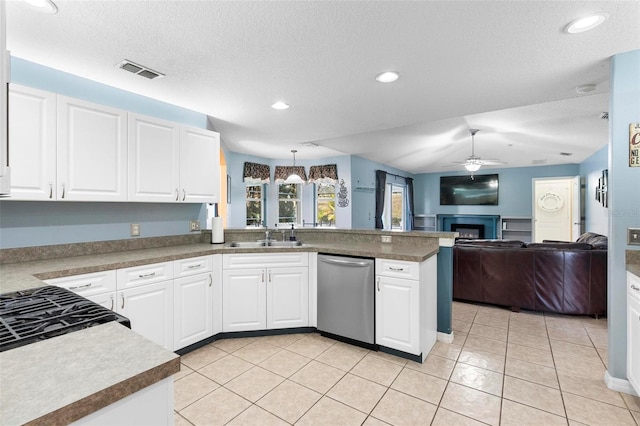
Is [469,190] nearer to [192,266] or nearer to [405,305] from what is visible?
[405,305]

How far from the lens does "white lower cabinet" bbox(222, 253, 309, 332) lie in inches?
113

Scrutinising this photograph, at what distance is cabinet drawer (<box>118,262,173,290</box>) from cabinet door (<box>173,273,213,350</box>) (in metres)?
0.12

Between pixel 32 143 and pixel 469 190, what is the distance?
898cm

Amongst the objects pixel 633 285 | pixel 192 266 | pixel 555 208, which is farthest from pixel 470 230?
pixel 192 266

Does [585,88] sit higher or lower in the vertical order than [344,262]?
higher

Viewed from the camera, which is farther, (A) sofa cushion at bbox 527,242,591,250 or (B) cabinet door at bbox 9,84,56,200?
(A) sofa cushion at bbox 527,242,591,250

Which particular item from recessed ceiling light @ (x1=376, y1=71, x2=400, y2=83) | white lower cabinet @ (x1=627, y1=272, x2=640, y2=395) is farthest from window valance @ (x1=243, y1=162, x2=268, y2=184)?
white lower cabinet @ (x1=627, y1=272, x2=640, y2=395)

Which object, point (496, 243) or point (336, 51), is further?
point (496, 243)

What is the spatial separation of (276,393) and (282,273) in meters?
1.09

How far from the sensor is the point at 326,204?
22.4 feet

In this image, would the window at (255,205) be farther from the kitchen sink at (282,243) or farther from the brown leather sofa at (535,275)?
the brown leather sofa at (535,275)

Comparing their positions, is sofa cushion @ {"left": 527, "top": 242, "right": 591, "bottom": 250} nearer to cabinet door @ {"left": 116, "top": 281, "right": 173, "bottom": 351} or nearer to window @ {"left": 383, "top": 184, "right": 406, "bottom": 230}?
cabinet door @ {"left": 116, "top": 281, "right": 173, "bottom": 351}

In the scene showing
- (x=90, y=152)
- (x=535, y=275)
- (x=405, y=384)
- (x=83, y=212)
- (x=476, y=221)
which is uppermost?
(x=90, y=152)

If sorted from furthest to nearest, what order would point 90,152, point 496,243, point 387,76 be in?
point 496,243 < point 387,76 < point 90,152
